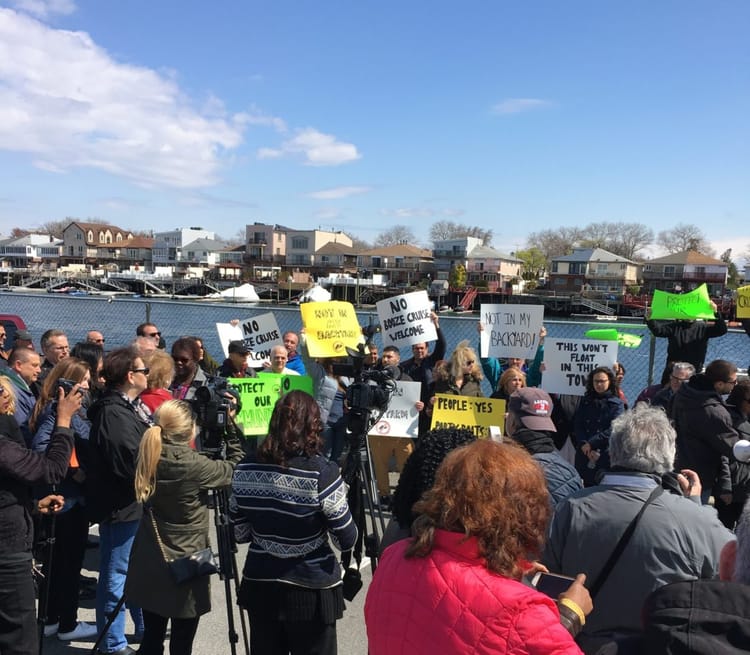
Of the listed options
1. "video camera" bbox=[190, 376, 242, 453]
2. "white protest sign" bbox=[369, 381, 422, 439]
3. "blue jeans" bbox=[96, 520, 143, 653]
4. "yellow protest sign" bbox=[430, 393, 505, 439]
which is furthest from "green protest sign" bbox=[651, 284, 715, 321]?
"blue jeans" bbox=[96, 520, 143, 653]

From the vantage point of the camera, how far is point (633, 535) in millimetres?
2312

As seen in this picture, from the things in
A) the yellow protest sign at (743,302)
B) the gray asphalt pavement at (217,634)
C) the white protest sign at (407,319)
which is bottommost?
the gray asphalt pavement at (217,634)

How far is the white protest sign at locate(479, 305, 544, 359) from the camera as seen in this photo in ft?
21.6

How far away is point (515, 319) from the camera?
666cm

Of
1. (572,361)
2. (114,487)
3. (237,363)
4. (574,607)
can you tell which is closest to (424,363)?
(572,361)

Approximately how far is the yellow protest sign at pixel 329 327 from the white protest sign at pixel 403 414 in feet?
2.44

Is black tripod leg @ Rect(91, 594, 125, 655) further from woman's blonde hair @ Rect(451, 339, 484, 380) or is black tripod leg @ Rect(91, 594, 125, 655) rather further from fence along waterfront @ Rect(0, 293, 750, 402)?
fence along waterfront @ Rect(0, 293, 750, 402)

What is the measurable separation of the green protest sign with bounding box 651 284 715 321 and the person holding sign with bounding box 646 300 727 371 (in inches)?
5.0

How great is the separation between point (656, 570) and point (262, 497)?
1.71 meters

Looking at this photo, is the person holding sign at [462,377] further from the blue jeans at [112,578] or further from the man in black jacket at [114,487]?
the blue jeans at [112,578]

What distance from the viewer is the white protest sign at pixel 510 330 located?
6590 mm

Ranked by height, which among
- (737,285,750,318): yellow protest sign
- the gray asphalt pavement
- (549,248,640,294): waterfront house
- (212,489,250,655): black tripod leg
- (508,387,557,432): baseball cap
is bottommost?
the gray asphalt pavement

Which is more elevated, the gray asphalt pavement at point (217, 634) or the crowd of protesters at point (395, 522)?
the crowd of protesters at point (395, 522)

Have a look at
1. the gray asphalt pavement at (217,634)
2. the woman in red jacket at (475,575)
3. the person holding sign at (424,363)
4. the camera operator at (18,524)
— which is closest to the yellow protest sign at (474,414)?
the person holding sign at (424,363)
